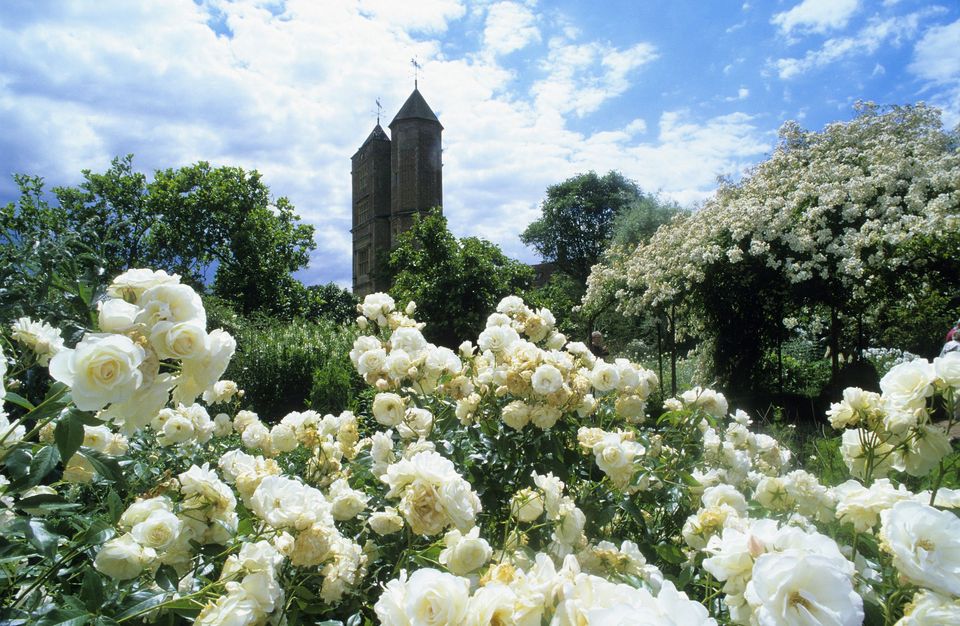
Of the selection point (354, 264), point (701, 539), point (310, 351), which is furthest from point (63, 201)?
point (701, 539)

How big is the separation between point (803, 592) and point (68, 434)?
3.40 feet

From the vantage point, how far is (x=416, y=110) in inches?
1378

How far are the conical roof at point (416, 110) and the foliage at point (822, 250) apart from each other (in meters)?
26.6

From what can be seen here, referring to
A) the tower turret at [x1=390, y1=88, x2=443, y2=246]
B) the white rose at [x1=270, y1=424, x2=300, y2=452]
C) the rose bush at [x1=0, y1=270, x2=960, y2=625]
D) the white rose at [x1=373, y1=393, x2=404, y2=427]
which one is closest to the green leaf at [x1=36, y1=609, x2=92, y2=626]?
the rose bush at [x1=0, y1=270, x2=960, y2=625]

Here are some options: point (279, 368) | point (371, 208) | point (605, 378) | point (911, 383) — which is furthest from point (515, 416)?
point (371, 208)

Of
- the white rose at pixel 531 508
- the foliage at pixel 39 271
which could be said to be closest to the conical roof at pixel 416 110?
Result: the foliage at pixel 39 271

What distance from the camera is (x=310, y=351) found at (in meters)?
9.73

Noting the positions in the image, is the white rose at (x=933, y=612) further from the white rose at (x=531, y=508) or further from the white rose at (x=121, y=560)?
the white rose at (x=121, y=560)

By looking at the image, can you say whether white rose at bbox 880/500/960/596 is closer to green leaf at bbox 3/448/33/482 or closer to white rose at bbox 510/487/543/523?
white rose at bbox 510/487/543/523

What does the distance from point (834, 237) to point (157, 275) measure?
9.80 meters

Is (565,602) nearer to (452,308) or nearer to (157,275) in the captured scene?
(157,275)

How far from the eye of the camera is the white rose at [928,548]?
2.83 feet

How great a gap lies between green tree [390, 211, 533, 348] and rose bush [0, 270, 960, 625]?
9820 millimetres

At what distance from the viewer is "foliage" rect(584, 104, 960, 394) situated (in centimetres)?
782
